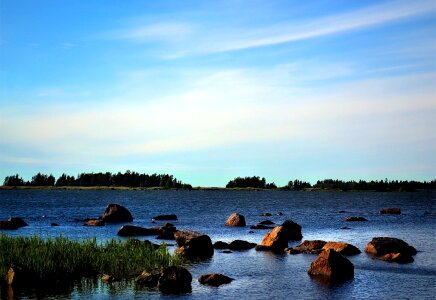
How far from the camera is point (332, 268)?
39938 mm

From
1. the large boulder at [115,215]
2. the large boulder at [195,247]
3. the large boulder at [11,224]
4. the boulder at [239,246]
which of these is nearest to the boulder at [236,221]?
the large boulder at [115,215]

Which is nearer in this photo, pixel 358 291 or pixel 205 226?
pixel 358 291

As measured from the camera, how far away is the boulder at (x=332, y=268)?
1570 inches

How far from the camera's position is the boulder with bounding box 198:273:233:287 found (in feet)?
123

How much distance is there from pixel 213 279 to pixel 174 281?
3.31 meters

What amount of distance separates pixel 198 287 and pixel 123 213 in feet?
191

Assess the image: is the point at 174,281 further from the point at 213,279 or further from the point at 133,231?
the point at 133,231

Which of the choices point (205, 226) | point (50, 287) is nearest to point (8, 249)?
point (50, 287)

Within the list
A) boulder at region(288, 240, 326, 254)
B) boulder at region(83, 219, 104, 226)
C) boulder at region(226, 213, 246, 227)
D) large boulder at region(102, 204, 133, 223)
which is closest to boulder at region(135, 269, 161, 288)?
boulder at region(288, 240, 326, 254)

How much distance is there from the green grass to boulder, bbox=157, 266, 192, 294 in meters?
3.46

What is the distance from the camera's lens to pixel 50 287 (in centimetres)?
3534

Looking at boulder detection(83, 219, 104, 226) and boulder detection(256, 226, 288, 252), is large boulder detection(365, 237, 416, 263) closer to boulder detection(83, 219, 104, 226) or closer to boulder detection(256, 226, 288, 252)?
boulder detection(256, 226, 288, 252)

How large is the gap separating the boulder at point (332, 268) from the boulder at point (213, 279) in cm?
672

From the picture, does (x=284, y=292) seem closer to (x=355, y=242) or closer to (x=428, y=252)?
(x=428, y=252)
